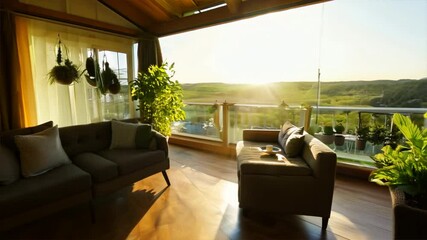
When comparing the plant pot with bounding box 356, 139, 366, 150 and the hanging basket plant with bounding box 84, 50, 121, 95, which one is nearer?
the plant pot with bounding box 356, 139, 366, 150

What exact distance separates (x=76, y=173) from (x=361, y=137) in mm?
3452

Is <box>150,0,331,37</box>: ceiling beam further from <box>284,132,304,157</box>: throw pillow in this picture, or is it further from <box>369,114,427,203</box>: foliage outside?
<box>369,114,427,203</box>: foliage outside

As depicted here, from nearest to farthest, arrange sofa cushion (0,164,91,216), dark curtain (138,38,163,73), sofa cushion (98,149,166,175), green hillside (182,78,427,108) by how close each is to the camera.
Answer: sofa cushion (0,164,91,216) < sofa cushion (98,149,166,175) < green hillside (182,78,427,108) < dark curtain (138,38,163,73)

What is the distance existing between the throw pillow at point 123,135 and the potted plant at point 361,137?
3.00m

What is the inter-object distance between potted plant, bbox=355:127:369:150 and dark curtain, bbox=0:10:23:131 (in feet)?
15.1

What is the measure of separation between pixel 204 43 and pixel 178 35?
567 mm

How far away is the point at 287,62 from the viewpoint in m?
3.69

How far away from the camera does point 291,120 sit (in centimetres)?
355

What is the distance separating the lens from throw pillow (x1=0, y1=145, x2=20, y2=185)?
1778mm

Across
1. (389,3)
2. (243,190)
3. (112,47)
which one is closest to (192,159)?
(243,190)

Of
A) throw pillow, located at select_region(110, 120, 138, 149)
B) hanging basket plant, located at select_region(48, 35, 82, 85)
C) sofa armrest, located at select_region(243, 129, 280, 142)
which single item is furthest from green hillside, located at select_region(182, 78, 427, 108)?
hanging basket plant, located at select_region(48, 35, 82, 85)

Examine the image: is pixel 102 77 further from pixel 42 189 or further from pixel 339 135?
pixel 339 135

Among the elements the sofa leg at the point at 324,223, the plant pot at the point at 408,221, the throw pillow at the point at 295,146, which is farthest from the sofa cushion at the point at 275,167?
the plant pot at the point at 408,221

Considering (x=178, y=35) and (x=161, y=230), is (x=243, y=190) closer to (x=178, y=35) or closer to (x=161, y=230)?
(x=161, y=230)
